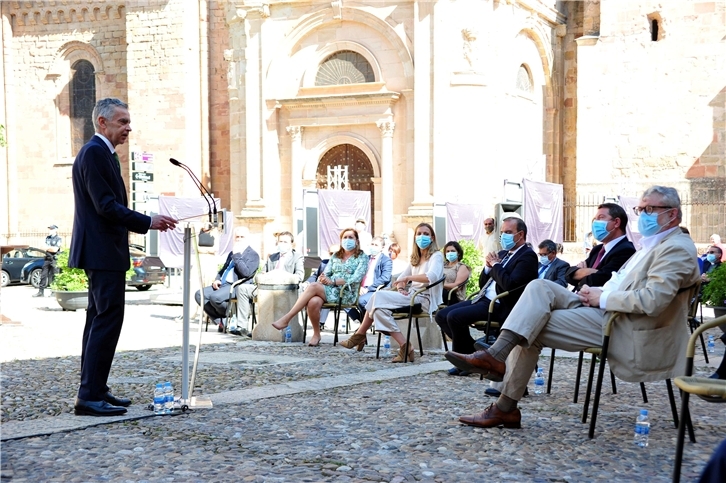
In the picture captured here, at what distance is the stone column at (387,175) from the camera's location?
23969 millimetres

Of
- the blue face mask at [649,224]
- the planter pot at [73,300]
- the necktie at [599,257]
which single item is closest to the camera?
the blue face mask at [649,224]

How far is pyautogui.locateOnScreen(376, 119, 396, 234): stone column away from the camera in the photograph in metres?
24.0

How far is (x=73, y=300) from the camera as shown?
16.4 m

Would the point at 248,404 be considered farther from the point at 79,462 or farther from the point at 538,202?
the point at 538,202

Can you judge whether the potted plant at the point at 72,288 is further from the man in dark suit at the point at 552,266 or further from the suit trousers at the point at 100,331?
the suit trousers at the point at 100,331

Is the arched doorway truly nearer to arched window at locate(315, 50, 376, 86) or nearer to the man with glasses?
arched window at locate(315, 50, 376, 86)

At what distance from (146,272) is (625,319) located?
65.2 feet

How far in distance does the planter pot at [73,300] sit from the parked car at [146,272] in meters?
6.39

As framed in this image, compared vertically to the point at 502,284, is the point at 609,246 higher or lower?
higher

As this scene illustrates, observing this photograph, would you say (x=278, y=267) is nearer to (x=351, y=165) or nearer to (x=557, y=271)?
(x=557, y=271)

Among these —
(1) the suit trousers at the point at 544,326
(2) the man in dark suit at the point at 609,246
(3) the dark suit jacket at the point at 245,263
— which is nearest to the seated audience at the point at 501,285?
(2) the man in dark suit at the point at 609,246

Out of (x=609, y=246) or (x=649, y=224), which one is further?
(x=609, y=246)

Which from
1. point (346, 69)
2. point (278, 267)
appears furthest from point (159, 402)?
point (346, 69)

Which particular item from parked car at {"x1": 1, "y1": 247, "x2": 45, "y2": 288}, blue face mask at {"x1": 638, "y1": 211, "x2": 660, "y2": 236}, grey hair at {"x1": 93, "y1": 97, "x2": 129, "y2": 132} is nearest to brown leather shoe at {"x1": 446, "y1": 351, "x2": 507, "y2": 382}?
blue face mask at {"x1": 638, "y1": 211, "x2": 660, "y2": 236}
